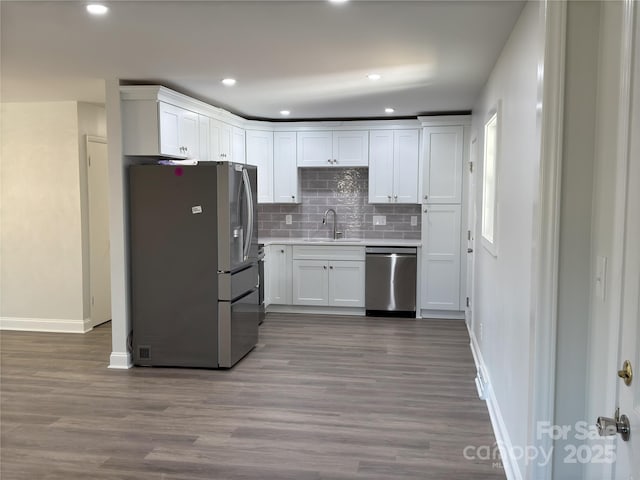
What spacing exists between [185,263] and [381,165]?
3.09m

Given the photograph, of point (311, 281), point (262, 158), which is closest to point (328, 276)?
point (311, 281)

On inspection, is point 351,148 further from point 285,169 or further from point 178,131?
point 178,131

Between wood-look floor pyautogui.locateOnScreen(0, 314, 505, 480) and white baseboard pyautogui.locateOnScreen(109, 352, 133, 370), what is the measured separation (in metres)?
0.10

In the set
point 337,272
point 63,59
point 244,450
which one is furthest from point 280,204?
point 244,450

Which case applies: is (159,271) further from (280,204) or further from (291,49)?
(280,204)

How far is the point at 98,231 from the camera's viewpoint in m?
5.98

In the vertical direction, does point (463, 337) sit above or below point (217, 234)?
below

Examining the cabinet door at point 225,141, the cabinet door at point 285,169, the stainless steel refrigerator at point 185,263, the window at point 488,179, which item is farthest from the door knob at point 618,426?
the cabinet door at point 285,169

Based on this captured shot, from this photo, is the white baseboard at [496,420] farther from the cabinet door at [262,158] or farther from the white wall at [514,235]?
the cabinet door at [262,158]

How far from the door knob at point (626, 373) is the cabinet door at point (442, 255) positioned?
4.92 metres

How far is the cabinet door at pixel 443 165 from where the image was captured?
20.5 feet

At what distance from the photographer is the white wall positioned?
2.36 meters

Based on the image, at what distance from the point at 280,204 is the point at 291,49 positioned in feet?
12.7

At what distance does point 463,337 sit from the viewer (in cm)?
556
